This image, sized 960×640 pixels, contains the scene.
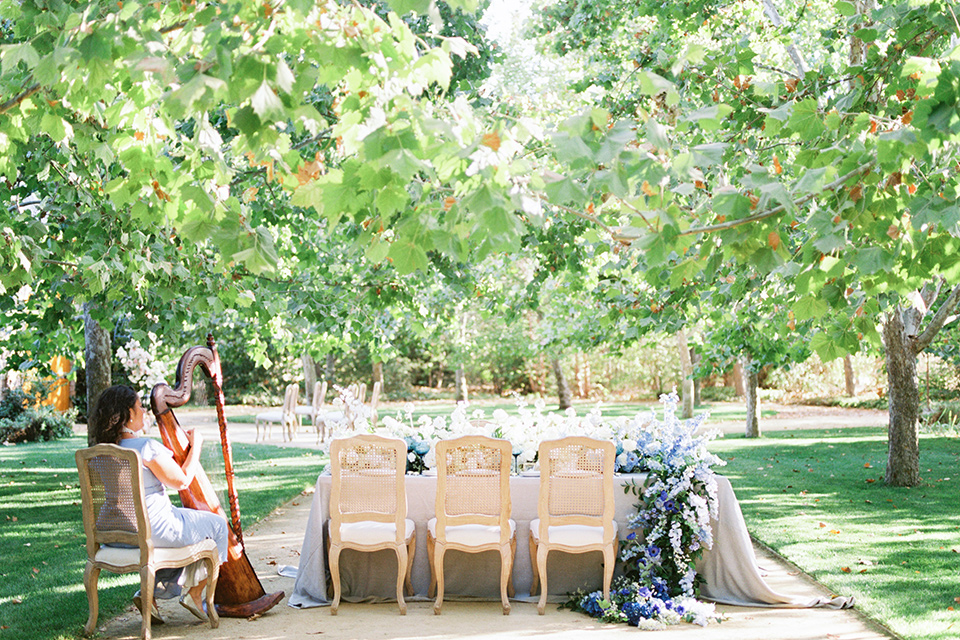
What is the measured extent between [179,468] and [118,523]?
413 millimetres

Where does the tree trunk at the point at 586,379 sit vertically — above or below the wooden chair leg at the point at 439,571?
above

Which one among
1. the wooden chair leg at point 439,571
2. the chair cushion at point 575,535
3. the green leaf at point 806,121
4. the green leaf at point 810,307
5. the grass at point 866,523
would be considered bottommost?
the grass at point 866,523

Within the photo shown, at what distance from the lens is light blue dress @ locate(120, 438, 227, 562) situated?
169 inches

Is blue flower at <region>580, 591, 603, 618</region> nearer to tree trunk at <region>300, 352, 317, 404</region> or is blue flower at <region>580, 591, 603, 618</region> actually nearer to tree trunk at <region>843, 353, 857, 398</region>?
tree trunk at <region>300, 352, 317, 404</region>

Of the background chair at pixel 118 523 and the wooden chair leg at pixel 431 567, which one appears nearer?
the background chair at pixel 118 523

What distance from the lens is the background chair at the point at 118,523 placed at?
419cm

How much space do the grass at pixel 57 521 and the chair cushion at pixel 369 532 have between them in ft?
3.21

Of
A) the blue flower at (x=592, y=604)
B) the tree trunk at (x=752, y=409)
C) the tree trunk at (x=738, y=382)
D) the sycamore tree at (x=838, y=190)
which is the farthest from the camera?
the tree trunk at (x=738, y=382)

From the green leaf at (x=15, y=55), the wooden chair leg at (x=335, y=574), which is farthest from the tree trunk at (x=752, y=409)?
the green leaf at (x=15, y=55)

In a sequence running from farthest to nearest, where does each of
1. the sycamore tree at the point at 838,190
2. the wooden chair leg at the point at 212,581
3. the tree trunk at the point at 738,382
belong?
1. the tree trunk at the point at 738,382
2. the wooden chair leg at the point at 212,581
3. the sycamore tree at the point at 838,190

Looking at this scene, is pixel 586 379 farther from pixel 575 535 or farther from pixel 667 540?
pixel 575 535

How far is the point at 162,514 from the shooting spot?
4348 millimetres

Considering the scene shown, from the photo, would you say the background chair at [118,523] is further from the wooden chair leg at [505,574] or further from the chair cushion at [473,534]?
the wooden chair leg at [505,574]

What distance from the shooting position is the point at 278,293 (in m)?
7.27
